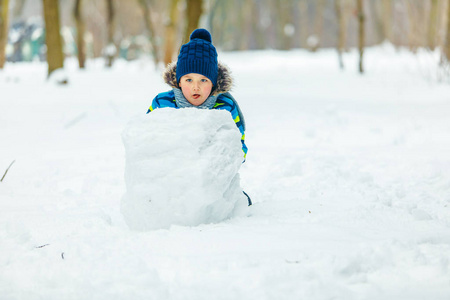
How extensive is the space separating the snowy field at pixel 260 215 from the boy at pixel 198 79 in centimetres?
77

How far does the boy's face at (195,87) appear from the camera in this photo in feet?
8.64

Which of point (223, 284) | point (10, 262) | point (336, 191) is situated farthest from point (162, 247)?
point (336, 191)

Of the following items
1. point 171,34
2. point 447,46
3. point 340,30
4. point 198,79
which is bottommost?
point 447,46

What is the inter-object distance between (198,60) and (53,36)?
724 centimetres

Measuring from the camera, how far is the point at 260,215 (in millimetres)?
2545

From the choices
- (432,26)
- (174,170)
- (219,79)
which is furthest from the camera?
(432,26)

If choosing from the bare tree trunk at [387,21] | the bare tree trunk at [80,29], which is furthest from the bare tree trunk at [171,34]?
the bare tree trunk at [387,21]

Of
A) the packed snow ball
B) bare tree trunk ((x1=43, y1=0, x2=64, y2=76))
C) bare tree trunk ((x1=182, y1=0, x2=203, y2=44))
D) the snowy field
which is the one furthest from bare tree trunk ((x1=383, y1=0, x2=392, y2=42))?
the packed snow ball

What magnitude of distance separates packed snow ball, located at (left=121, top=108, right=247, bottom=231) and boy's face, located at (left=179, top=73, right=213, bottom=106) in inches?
13.2

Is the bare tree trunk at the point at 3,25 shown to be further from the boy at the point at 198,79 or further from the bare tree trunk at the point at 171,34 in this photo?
the boy at the point at 198,79

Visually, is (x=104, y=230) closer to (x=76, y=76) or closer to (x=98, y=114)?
(x=98, y=114)

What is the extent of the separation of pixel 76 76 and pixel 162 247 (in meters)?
9.24

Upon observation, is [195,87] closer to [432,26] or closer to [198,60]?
[198,60]

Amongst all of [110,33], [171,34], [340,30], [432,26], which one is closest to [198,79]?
[171,34]
